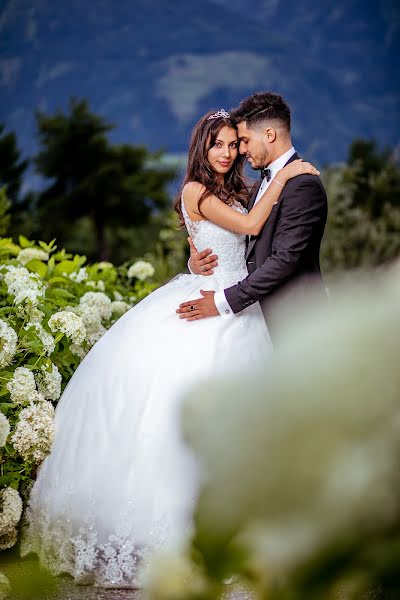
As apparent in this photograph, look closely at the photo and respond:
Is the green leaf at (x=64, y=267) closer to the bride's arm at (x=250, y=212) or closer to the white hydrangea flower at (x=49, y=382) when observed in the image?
the white hydrangea flower at (x=49, y=382)

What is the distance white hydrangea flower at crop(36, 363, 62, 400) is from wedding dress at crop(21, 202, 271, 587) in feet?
0.46

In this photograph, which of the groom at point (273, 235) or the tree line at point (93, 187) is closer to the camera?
the groom at point (273, 235)

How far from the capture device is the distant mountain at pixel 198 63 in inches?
1721

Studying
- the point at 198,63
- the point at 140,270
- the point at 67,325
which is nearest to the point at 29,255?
the point at 140,270

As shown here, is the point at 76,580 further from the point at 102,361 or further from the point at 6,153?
the point at 6,153

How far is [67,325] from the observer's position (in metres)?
3.50

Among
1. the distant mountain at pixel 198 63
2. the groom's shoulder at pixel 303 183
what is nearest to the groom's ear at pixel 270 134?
the groom's shoulder at pixel 303 183

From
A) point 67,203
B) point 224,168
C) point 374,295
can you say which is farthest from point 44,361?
point 67,203

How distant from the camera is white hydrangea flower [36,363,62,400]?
3.46 m

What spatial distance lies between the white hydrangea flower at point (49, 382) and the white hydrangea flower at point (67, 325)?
0.15 metres

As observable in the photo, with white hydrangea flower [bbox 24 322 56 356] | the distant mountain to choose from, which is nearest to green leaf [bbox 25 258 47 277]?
white hydrangea flower [bbox 24 322 56 356]

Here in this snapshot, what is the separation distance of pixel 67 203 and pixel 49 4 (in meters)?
16.5

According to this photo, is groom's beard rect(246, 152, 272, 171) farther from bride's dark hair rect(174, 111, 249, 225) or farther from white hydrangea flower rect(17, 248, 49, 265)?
white hydrangea flower rect(17, 248, 49, 265)

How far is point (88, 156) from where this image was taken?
34.7 metres
